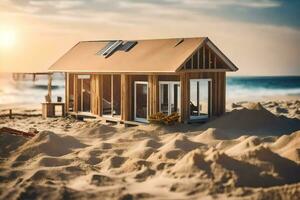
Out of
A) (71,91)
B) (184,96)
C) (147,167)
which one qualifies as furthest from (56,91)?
(147,167)

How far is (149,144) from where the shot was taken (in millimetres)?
17328

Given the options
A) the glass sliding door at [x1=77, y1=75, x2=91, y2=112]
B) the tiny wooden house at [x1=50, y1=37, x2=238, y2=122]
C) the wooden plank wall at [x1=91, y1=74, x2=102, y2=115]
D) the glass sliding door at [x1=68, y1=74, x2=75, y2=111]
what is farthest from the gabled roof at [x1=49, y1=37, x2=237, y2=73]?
the glass sliding door at [x1=77, y1=75, x2=91, y2=112]

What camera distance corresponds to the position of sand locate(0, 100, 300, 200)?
1191 cm

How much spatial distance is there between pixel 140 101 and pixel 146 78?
145 cm

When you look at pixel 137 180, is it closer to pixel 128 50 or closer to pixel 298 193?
pixel 298 193

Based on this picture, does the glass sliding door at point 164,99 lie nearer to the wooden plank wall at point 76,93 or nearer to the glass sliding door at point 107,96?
the glass sliding door at point 107,96

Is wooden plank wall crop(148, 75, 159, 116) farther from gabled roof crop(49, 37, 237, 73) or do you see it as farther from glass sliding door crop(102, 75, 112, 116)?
glass sliding door crop(102, 75, 112, 116)

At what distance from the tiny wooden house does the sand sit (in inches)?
115

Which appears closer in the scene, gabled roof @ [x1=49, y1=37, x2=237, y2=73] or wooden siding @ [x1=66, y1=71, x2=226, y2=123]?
wooden siding @ [x1=66, y1=71, x2=226, y2=123]

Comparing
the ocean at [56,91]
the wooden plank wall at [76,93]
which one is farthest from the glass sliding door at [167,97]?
the ocean at [56,91]

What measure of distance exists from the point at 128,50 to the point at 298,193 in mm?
16317

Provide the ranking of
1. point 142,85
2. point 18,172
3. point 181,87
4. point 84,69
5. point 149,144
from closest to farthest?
point 18,172, point 149,144, point 181,87, point 142,85, point 84,69

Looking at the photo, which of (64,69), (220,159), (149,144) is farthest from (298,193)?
(64,69)

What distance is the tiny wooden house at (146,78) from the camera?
22359mm
